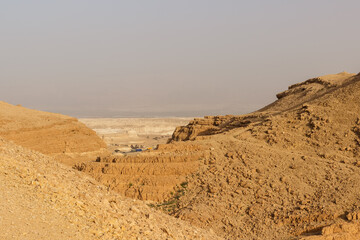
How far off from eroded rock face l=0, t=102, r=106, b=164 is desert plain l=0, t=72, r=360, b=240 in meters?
0.07

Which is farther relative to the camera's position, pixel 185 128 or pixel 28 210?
pixel 185 128

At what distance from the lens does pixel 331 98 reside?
18.2 meters

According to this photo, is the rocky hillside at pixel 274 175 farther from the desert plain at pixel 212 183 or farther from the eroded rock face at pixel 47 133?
the eroded rock face at pixel 47 133

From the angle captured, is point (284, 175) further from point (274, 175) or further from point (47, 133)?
point (47, 133)

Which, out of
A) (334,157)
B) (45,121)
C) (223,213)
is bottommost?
(223,213)

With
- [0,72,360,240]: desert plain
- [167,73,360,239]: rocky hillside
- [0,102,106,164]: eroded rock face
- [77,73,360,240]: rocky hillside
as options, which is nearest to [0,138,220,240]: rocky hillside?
[0,72,360,240]: desert plain

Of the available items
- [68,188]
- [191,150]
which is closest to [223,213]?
[191,150]

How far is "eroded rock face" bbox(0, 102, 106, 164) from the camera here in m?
20.4

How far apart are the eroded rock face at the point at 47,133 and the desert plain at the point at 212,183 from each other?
7 cm

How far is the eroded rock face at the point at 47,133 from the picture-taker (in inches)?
804

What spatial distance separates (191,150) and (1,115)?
1055 centimetres

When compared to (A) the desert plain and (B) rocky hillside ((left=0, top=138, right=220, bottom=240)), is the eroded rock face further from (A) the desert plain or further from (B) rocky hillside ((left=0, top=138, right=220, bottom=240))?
(B) rocky hillside ((left=0, top=138, right=220, bottom=240))

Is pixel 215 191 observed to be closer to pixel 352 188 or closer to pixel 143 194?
pixel 143 194

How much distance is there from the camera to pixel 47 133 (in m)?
21.3
